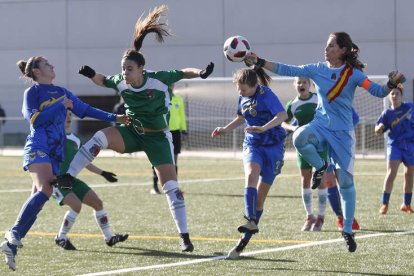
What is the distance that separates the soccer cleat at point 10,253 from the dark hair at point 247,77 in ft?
9.17

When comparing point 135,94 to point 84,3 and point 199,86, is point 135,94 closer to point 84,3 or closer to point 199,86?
point 199,86

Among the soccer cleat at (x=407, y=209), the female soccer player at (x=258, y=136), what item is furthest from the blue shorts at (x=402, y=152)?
the female soccer player at (x=258, y=136)

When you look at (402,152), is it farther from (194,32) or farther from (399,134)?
(194,32)

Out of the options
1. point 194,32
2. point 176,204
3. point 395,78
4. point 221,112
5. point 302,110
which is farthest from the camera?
Result: point 194,32

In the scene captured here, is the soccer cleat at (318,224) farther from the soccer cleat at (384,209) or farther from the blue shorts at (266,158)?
the soccer cleat at (384,209)

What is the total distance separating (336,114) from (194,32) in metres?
28.1

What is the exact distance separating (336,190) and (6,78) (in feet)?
97.8

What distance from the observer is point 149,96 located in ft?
33.6

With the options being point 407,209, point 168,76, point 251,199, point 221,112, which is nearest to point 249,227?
point 251,199

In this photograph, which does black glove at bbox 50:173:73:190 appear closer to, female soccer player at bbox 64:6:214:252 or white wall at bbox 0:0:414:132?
female soccer player at bbox 64:6:214:252

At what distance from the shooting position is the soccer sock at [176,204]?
10289mm

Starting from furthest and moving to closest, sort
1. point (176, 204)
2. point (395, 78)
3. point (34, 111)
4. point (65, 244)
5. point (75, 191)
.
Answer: point (75, 191), point (65, 244), point (176, 204), point (34, 111), point (395, 78)

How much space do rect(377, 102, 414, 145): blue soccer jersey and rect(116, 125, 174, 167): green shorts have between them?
5.26 metres

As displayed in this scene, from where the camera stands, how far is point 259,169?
10.3 metres
